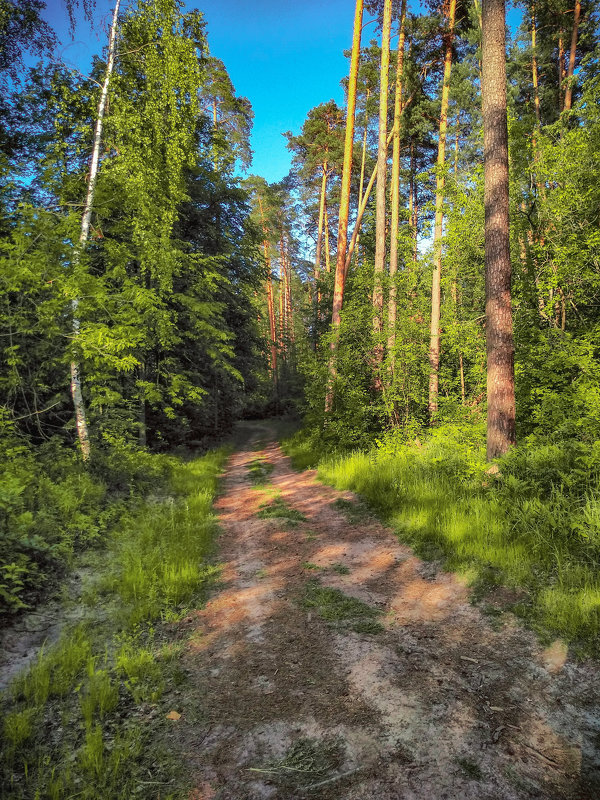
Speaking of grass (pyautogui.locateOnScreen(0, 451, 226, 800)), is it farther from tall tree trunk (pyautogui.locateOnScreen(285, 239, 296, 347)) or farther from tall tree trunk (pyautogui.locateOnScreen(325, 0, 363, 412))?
tall tree trunk (pyautogui.locateOnScreen(285, 239, 296, 347))

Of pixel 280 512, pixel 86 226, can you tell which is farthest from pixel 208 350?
pixel 280 512

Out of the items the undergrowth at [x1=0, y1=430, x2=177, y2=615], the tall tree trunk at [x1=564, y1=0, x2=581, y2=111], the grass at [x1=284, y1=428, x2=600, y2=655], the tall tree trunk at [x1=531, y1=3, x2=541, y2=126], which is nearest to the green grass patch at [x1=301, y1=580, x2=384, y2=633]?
the grass at [x1=284, y1=428, x2=600, y2=655]

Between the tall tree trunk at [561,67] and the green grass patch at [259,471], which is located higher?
the tall tree trunk at [561,67]

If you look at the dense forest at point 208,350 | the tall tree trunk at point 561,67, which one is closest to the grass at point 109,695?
the dense forest at point 208,350

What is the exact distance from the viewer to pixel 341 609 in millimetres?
3826

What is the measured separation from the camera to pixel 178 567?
15.4 ft

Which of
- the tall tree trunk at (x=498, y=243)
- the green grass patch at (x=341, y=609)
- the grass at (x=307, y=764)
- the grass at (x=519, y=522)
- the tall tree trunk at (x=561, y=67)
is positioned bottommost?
the green grass patch at (x=341, y=609)

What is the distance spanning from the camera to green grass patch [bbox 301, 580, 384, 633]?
353 centimetres

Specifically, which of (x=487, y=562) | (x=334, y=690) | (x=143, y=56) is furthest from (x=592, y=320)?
(x=143, y=56)

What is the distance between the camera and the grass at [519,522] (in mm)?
3355

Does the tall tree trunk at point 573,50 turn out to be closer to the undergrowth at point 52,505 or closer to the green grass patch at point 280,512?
the green grass patch at point 280,512

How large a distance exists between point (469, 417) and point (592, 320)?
9.70 ft

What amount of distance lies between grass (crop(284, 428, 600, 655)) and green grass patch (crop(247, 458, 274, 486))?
363cm

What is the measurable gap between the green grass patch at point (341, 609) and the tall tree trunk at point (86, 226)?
5125 millimetres
